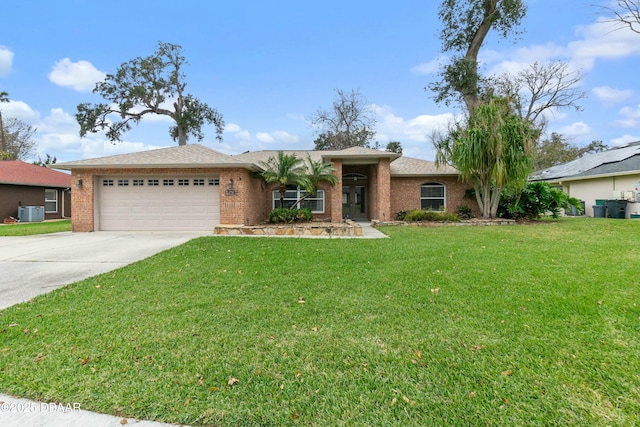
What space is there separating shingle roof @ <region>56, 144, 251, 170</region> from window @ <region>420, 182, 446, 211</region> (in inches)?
367

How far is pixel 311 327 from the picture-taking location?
11.1 feet

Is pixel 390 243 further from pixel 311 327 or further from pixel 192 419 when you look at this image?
pixel 192 419

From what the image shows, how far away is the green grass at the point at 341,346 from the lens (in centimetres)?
A: 215

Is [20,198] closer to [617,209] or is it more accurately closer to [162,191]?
[162,191]

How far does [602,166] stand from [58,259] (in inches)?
1006

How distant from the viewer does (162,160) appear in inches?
491

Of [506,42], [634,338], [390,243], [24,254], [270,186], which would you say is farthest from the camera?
[506,42]

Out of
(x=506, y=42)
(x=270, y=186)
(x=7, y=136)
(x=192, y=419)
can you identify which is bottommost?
(x=192, y=419)

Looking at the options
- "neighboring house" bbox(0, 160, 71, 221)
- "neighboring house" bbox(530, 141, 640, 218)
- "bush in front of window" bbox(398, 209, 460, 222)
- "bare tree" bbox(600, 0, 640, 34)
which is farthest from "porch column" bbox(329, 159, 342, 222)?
"neighboring house" bbox(0, 160, 71, 221)

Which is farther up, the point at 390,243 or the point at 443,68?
the point at 443,68

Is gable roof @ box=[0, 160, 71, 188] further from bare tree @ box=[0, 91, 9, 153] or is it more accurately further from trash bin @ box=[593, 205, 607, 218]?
trash bin @ box=[593, 205, 607, 218]

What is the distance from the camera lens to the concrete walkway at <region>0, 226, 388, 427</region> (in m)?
2.08

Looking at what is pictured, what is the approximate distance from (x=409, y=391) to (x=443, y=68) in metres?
23.2

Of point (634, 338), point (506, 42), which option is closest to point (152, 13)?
point (634, 338)
